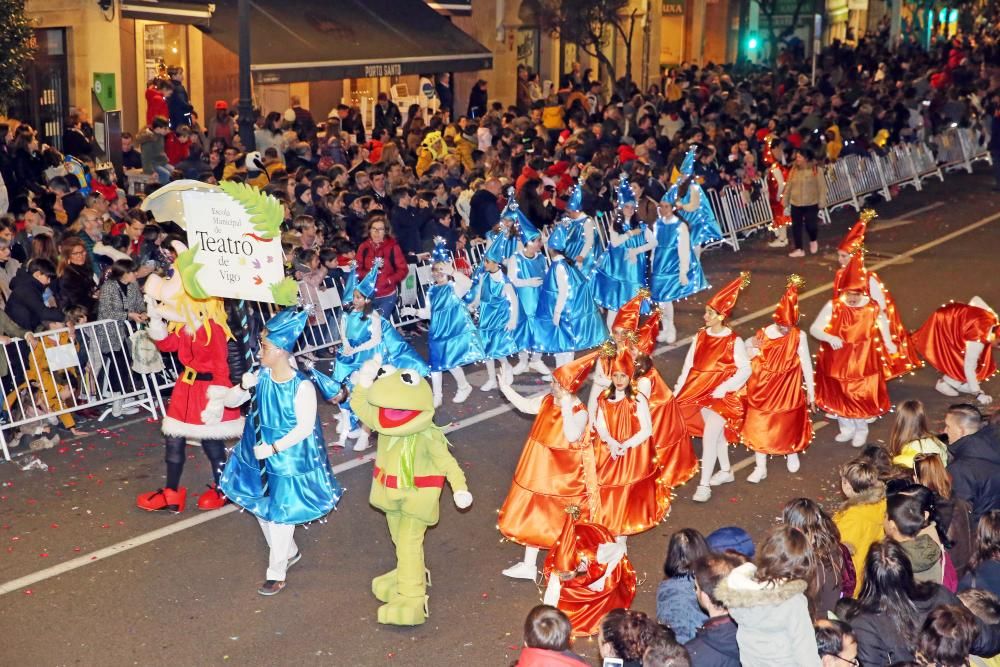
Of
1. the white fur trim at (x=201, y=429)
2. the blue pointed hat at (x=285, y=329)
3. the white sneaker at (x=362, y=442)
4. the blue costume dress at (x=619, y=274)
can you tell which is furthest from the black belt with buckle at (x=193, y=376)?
the blue costume dress at (x=619, y=274)

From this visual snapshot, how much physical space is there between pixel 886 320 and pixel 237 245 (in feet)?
19.4

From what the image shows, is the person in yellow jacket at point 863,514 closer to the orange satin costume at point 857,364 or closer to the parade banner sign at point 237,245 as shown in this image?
the orange satin costume at point 857,364

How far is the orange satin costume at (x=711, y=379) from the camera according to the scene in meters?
11.2

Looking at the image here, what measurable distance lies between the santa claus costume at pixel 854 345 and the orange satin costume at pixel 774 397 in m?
0.98

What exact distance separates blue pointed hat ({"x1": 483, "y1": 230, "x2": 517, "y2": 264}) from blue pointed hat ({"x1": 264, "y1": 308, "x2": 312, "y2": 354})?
4627 millimetres

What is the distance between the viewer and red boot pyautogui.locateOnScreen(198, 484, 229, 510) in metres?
11.0

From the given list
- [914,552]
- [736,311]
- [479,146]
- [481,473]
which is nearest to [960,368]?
[736,311]

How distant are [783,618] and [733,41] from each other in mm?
39131

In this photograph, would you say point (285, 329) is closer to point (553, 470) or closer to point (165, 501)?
point (553, 470)

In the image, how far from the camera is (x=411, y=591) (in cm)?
912

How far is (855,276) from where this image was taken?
1243 cm

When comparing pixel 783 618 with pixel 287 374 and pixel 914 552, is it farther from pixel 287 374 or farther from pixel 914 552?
pixel 287 374

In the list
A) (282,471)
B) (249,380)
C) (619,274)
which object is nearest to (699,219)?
(619,274)

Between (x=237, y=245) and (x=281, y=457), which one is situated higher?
(x=237, y=245)
